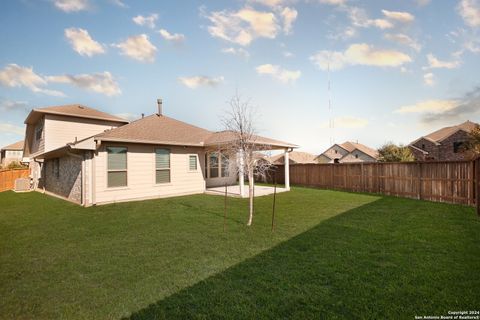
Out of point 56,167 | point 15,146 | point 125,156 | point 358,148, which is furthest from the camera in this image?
point 15,146

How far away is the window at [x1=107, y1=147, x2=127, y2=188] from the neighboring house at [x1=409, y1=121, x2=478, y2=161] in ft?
112

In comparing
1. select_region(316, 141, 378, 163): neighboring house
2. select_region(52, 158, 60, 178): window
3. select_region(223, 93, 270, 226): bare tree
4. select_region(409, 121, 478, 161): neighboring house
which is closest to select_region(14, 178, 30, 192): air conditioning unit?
select_region(52, 158, 60, 178): window

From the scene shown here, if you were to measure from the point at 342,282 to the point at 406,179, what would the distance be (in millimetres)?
10900

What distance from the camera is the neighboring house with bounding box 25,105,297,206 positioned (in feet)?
34.1

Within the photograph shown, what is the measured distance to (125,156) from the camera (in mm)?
11102

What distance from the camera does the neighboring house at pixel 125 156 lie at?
10.4m

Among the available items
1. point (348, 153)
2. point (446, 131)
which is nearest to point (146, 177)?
point (446, 131)

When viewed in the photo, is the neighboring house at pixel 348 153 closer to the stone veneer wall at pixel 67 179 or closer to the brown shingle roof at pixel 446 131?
the brown shingle roof at pixel 446 131

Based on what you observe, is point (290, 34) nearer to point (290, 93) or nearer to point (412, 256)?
point (290, 93)

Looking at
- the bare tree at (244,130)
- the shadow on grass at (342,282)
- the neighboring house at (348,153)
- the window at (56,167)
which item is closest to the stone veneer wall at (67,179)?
the window at (56,167)

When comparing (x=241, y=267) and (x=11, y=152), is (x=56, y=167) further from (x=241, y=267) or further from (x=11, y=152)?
(x=11, y=152)

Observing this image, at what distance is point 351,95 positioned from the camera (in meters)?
14.4

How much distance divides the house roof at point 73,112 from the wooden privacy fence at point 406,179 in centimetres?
1607

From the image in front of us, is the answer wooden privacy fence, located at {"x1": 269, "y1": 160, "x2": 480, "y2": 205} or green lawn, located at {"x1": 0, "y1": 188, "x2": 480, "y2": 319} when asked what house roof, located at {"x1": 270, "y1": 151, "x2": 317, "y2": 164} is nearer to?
wooden privacy fence, located at {"x1": 269, "y1": 160, "x2": 480, "y2": 205}
